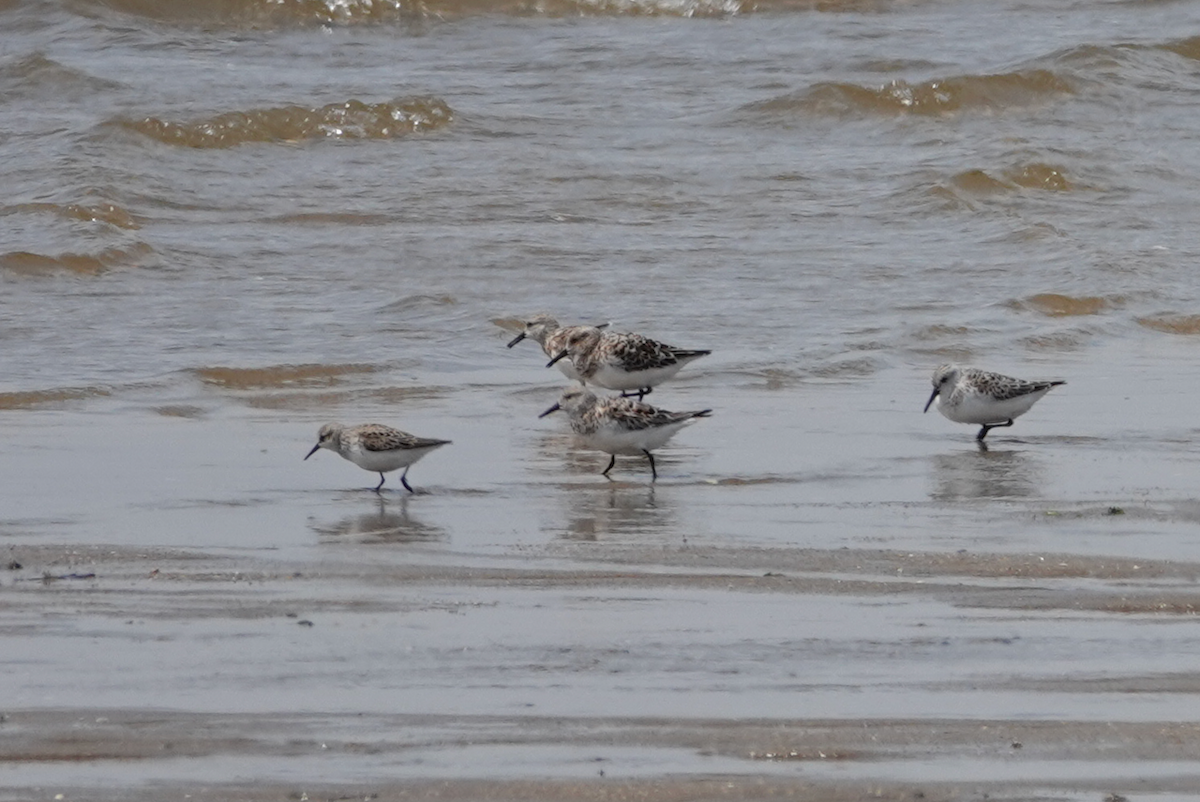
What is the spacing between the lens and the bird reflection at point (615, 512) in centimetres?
680

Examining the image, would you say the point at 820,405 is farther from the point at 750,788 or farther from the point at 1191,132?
the point at 1191,132

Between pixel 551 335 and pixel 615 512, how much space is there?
3.54m

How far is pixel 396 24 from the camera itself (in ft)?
76.6

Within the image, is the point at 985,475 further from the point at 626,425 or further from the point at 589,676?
the point at 589,676

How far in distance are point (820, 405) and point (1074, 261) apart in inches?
182

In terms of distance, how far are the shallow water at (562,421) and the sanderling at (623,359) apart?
0.29 meters

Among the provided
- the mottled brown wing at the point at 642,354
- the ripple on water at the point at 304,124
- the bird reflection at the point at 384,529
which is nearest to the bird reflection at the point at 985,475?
the mottled brown wing at the point at 642,354

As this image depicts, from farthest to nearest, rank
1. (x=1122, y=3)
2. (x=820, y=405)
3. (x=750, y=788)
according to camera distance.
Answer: (x=1122, y=3) < (x=820, y=405) < (x=750, y=788)

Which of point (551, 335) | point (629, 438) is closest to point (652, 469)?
point (629, 438)

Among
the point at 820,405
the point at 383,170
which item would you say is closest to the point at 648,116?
the point at 383,170

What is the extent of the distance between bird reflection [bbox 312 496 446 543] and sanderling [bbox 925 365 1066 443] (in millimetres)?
2801

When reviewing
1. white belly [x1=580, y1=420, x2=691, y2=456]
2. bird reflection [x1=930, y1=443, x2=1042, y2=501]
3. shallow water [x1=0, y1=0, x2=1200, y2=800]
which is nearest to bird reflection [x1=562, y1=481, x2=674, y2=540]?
shallow water [x1=0, y1=0, x2=1200, y2=800]

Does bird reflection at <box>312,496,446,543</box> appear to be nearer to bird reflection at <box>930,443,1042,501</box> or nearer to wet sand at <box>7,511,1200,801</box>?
wet sand at <box>7,511,1200,801</box>

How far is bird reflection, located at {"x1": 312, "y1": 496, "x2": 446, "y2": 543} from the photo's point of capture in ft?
21.7
